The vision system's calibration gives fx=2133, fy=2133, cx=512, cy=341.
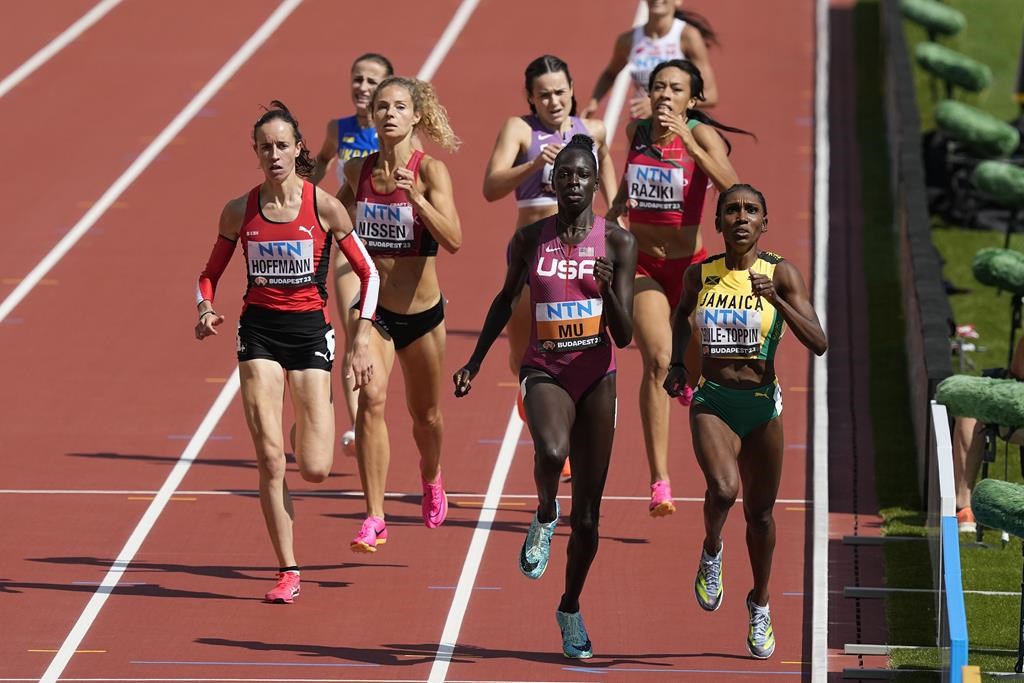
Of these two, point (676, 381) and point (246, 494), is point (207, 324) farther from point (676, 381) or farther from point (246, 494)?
point (246, 494)

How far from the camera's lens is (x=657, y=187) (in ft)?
41.8

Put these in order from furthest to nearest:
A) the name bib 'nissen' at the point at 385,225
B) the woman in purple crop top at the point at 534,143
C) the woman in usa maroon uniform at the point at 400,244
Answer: the woman in purple crop top at the point at 534,143 → the name bib 'nissen' at the point at 385,225 → the woman in usa maroon uniform at the point at 400,244

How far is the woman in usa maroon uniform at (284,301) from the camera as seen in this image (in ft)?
37.2

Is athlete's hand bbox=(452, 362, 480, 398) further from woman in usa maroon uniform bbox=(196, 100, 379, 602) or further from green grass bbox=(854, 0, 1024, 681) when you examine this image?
green grass bbox=(854, 0, 1024, 681)

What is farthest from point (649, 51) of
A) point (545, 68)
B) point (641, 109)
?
point (545, 68)

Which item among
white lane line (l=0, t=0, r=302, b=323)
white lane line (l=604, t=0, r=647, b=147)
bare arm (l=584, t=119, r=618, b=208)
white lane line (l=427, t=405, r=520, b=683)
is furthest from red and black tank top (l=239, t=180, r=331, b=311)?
white lane line (l=604, t=0, r=647, b=147)

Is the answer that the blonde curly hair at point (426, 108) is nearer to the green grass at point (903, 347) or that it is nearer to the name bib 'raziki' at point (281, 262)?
the name bib 'raziki' at point (281, 262)

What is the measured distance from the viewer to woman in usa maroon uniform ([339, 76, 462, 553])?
1186 centimetres

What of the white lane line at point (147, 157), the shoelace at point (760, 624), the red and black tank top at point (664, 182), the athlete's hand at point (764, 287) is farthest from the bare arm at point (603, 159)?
the white lane line at point (147, 157)

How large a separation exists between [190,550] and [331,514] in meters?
1.07

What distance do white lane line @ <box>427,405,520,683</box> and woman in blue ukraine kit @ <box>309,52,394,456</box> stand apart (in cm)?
101

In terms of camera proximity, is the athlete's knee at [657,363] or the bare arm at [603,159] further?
the bare arm at [603,159]

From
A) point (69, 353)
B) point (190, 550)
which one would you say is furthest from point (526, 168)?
point (69, 353)

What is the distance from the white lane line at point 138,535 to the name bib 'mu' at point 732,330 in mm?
3647
